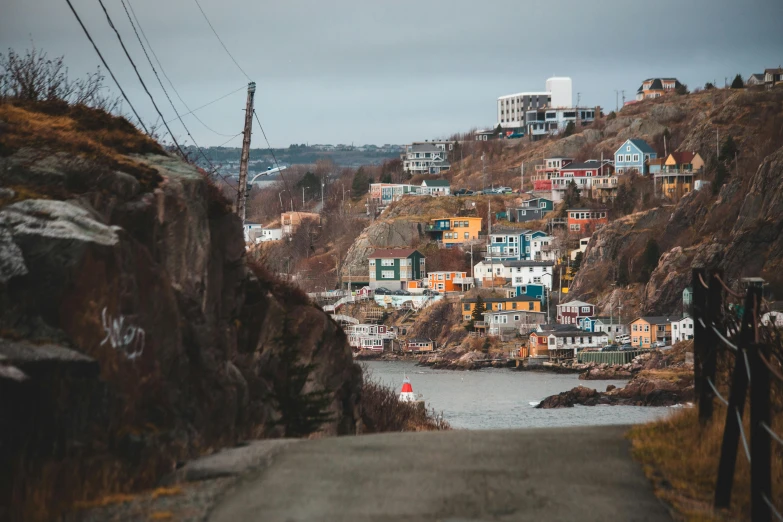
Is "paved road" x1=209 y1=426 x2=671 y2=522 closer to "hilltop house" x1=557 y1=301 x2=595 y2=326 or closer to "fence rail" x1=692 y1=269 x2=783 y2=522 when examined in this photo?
"fence rail" x1=692 y1=269 x2=783 y2=522

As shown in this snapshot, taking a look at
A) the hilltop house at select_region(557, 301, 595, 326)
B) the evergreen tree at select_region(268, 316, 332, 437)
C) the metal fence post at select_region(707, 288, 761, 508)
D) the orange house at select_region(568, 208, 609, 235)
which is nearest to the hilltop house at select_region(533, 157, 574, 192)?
the orange house at select_region(568, 208, 609, 235)

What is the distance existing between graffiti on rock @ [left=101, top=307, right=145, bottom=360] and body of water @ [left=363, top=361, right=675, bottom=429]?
34.5 m

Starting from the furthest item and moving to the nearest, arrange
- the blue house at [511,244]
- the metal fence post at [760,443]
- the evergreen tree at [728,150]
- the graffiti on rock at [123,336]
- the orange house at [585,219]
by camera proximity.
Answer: the orange house at [585,219]
the blue house at [511,244]
the evergreen tree at [728,150]
the graffiti on rock at [123,336]
the metal fence post at [760,443]

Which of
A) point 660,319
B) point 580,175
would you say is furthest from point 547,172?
point 660,319

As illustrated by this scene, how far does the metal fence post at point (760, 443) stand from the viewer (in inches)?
245

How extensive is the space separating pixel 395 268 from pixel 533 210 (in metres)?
20.2

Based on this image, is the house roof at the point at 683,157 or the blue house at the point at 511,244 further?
the house roof at the point at 683,157

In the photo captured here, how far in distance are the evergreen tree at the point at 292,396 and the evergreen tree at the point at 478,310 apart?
10658 cm

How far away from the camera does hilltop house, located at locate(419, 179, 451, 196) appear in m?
167

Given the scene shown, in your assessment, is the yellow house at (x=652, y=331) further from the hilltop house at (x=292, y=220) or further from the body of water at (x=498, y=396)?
the hilltop house at (x=292, y=220)

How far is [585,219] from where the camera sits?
14225 centimetres

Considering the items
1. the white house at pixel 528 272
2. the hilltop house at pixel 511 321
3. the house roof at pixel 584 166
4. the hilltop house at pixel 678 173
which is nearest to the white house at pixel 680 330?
the hilltop house at pixel 511 321

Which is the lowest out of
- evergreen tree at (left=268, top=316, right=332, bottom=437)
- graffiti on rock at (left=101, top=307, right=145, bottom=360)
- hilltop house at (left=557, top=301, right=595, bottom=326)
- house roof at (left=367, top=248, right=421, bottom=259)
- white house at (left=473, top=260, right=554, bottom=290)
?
hilltop house at (left=557, top=301, right=595, bottom=326)

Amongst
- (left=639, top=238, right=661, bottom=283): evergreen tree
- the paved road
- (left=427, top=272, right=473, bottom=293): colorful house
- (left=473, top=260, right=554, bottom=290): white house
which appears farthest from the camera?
(left=427, top=272, right=473, bottom=293): colorful house
